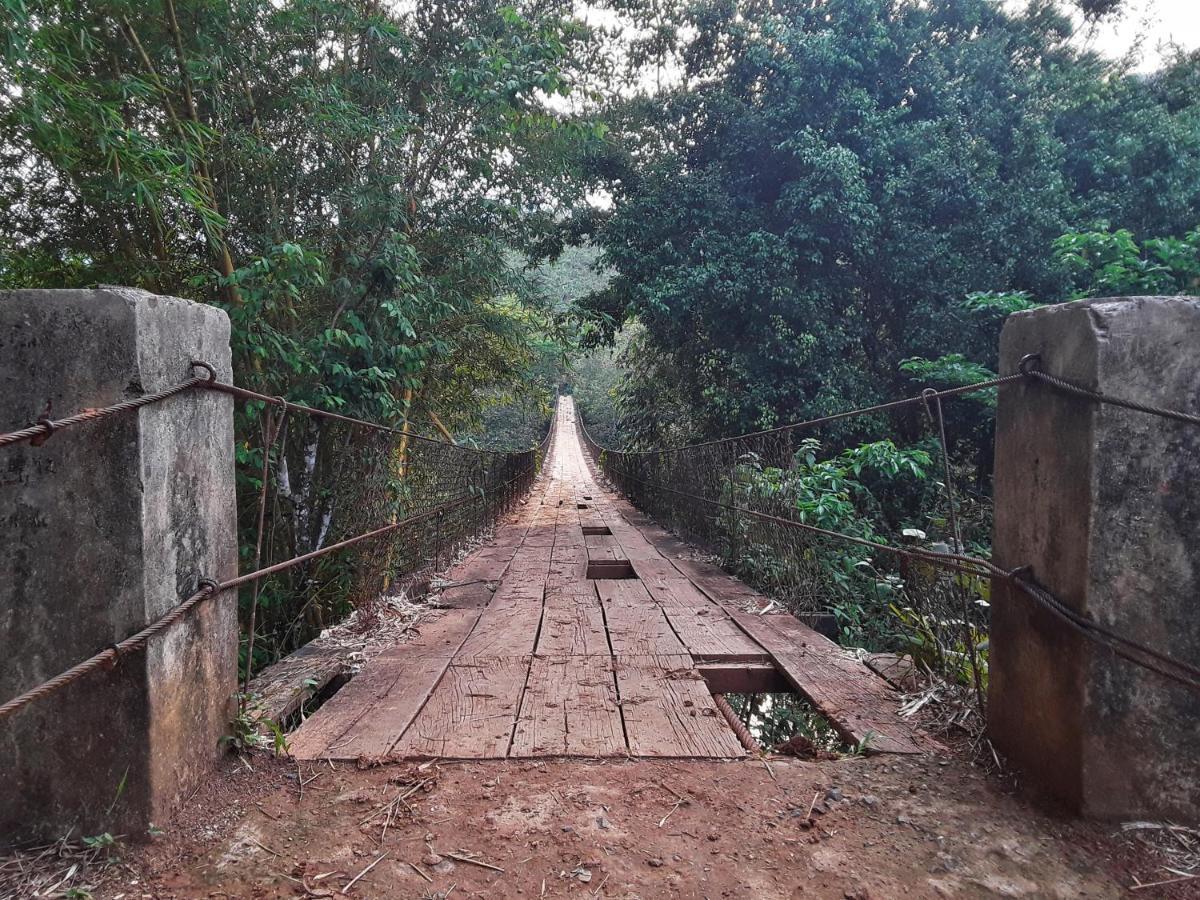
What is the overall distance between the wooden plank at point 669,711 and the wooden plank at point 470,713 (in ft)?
1.04

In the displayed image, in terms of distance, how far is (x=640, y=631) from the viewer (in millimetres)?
2588

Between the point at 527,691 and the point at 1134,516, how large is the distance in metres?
1.51

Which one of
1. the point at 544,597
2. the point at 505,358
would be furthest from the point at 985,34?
the point at 544,597

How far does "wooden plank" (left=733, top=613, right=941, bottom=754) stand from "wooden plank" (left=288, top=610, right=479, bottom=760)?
1.13m

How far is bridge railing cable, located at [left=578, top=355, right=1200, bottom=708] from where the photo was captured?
1218 mm

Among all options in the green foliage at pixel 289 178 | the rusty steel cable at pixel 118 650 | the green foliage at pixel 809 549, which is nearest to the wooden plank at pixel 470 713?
the rusty steel cable at pixel 118 650

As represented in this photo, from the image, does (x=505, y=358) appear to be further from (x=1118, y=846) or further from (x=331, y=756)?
(x=1118, y=846)

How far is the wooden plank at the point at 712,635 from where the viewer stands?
224 centimetres

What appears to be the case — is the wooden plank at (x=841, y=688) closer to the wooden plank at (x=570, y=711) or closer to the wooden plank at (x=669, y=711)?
the wooden plank at (x=669, y=711)

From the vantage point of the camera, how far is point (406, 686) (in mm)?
1957

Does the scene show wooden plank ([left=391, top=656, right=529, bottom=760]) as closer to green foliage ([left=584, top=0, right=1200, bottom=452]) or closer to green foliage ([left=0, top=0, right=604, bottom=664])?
green foliage ([left=0, top=0, right=604, bottom=664])

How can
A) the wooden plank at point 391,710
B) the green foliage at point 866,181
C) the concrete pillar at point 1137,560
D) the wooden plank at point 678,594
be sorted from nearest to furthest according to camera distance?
the concrete pillar at point 1137,560
the wooden plank at point 391,710
the wooden plank at point 678,594
the green foliage at point 866,181

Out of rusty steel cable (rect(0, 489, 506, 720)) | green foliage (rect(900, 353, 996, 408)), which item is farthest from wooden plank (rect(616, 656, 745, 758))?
green foliage (rect(900, 353, 996, 408))

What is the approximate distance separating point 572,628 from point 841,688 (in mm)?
1110
